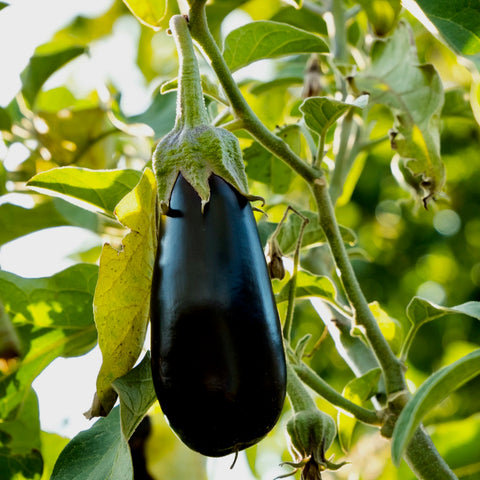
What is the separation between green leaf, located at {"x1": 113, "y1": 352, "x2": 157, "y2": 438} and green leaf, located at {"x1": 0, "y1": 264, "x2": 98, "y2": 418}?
329 millimetres

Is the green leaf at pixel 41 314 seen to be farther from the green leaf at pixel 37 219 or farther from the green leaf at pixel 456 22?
the green leaf at pixel 456 22

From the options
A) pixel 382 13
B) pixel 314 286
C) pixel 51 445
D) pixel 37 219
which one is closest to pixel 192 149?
pixel 314 286

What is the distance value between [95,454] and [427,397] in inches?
13.1

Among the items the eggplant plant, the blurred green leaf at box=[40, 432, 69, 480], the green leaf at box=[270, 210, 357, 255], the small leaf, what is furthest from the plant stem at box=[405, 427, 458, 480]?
the blurred green leaf at box=[40, 432, 69, 480]

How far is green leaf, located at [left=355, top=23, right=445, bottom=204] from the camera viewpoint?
95 cm

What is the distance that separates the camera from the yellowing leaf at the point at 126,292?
0.64m

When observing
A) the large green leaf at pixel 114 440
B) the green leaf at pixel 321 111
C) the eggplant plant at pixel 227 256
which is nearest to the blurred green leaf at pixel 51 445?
the eggplant plant at pixel 227 256

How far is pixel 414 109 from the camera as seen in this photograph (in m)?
0.97

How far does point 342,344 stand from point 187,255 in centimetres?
55

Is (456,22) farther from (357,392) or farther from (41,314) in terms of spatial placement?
(41,314)

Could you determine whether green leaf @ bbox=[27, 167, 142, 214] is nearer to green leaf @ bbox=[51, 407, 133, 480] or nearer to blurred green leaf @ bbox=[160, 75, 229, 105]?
blurred green leaf @ bbox=[160, 75, 229, 105]

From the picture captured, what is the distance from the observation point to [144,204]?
26.0 inches

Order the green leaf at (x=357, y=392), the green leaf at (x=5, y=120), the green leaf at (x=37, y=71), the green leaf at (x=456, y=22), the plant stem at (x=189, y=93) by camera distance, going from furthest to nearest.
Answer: the green leaf at (x=37, y=71)
the green leaf at (x=5, y=120)
the green leaf at (x=357, y=392)
the green leaf at (x=456, y=22)
the plant stem at (x=189, y=93)

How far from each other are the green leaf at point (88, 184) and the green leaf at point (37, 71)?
2.09 feet
